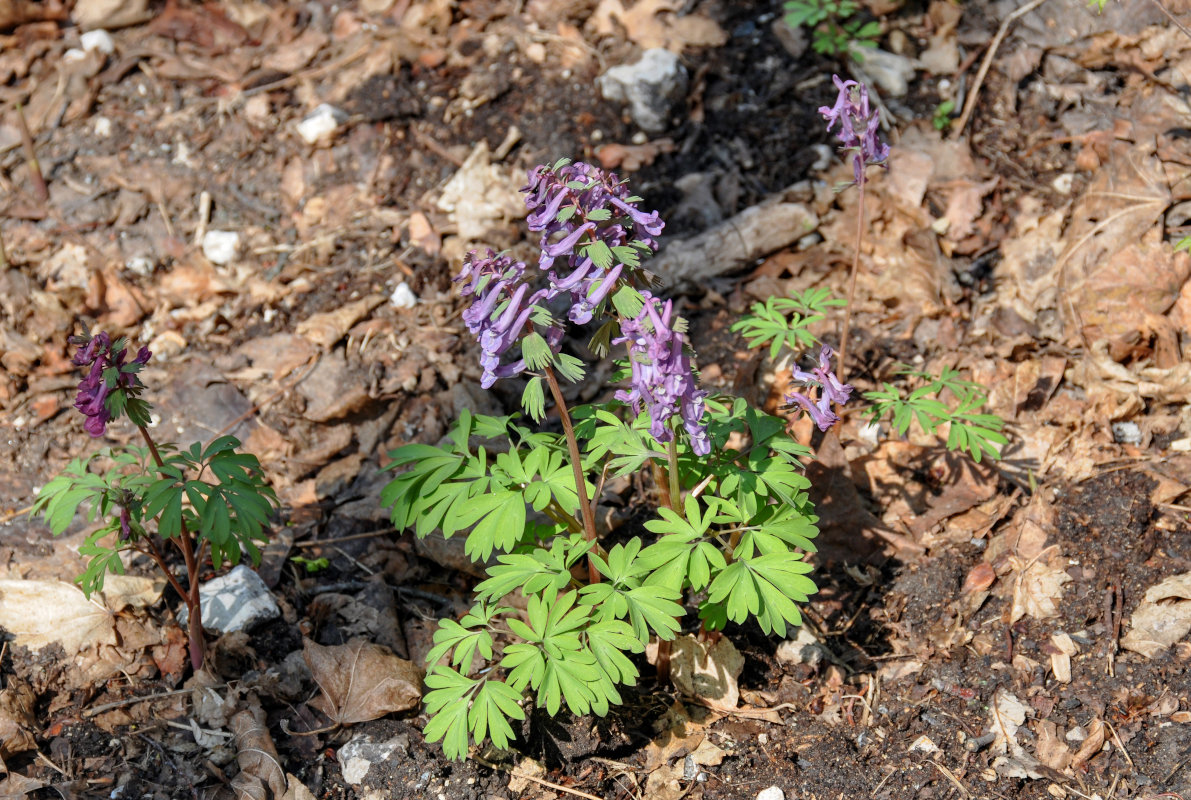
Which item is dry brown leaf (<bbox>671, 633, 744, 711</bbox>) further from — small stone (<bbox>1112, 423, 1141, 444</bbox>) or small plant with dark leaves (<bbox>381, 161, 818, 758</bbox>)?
small stone (<bbox>1112, 423, 1141, 444</bbox>)

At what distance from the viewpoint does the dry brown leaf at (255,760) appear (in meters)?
3.20

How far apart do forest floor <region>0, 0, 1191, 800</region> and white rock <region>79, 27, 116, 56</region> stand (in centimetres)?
11

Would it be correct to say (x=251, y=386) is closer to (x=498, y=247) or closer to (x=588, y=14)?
(x=498, y=247)

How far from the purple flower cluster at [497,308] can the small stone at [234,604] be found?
1.89 metres

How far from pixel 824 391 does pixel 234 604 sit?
8.69 ft

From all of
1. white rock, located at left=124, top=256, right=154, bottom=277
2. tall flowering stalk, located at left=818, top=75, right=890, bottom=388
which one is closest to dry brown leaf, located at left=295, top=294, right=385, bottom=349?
white rock, located at left=124, top=256, right=154, bottom=277

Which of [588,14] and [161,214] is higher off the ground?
[588,14]

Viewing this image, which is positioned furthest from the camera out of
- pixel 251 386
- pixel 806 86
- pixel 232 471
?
pixel 806 86

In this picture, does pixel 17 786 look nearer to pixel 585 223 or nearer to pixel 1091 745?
pixel 585 223

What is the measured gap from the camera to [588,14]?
6266mm

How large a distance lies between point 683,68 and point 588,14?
93cm

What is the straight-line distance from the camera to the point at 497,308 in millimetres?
2645

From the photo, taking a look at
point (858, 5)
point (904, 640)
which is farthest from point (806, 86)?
point (904, 640)

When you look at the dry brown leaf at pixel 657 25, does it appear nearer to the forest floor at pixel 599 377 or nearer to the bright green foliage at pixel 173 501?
the forest floor at pixel 599 377
